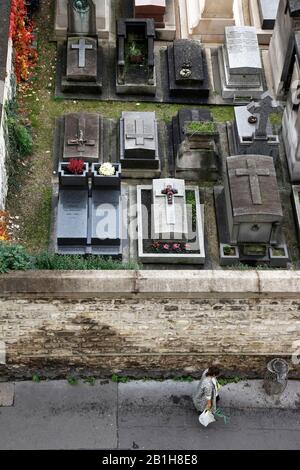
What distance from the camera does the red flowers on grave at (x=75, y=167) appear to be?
13469 mm

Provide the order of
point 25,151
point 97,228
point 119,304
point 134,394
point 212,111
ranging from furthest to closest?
point 212,111, point 25,151, point 97,228, point 134,394, point 119,304

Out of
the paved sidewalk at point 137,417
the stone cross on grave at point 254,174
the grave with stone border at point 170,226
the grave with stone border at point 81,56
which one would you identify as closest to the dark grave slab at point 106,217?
the grave with stone border at point 170,226

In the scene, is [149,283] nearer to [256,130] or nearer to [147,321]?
[147,321]

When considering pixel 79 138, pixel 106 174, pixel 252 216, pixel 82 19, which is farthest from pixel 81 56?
pixel 252 216

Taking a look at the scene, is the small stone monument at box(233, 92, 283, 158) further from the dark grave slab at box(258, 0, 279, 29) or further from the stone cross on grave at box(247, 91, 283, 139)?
the dark grave slab at box(258, 0, 279, 29)

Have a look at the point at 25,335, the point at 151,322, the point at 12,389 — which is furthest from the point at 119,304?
the point at 12,389

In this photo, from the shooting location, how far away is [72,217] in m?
13.3

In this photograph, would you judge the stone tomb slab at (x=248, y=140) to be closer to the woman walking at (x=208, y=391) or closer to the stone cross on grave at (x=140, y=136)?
the stone cross on grave at (x=140, y=136)

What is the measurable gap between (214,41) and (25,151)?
17.2 feet

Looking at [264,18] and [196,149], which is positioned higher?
[264,18]

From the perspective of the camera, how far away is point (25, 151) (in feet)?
47.6

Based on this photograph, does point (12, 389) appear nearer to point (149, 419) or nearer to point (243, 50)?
point (149, 419)

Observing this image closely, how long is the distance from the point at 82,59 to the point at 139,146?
2.63 metres

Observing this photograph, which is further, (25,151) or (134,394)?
(25,151)
